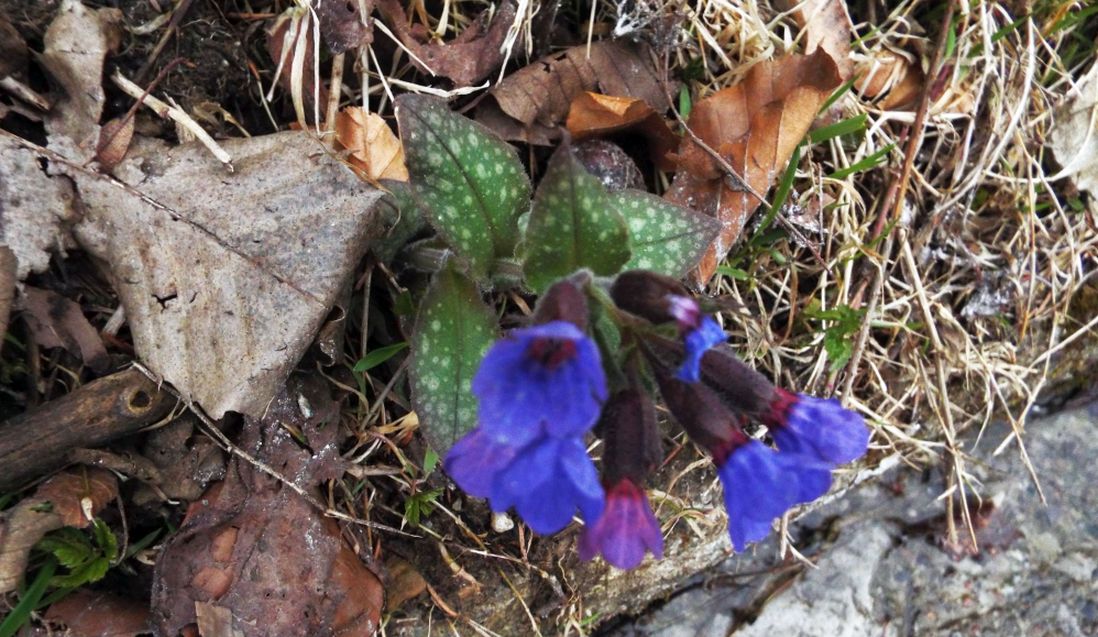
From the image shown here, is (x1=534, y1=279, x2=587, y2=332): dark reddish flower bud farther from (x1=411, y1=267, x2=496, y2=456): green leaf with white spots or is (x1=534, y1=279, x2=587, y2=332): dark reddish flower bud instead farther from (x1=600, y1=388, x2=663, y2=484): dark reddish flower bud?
(x1=411, y1=267, x2=496, y2=456): green leaf with white spots

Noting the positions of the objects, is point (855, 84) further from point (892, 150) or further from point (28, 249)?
point (28, 249)

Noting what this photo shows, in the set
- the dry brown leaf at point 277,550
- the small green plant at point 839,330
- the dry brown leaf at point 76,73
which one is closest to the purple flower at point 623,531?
the dry brown leaf at point 277,550

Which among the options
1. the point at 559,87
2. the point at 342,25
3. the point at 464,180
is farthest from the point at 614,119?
the point at 342,25

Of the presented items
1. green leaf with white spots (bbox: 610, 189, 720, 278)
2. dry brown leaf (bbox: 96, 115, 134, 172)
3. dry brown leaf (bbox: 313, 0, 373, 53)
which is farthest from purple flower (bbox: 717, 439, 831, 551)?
dry brown leaf (bbox: 96, 115, 134, 172)

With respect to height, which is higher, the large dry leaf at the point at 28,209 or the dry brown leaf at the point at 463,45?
the dry brown leaf at the point at 463,45

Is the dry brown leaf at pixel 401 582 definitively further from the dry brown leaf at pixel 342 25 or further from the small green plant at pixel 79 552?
the dry brown leaf at pixel 342 25

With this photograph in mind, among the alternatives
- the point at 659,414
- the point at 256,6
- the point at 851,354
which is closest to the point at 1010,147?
the point at 851,354
